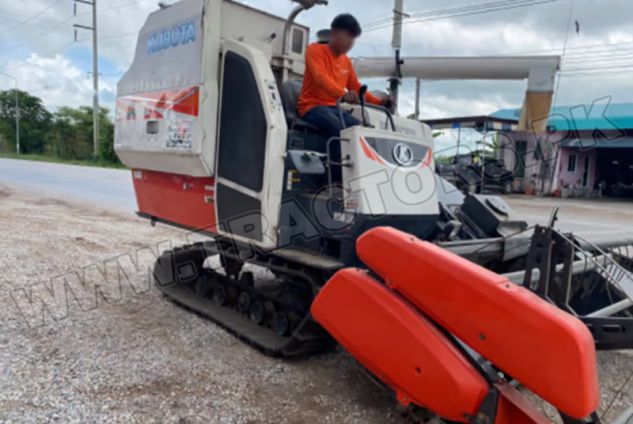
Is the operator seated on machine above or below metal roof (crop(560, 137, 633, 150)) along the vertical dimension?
below

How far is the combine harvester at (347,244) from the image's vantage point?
2326 millimetres

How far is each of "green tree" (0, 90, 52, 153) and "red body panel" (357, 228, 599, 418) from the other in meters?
56.4

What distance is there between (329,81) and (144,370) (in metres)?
2.44

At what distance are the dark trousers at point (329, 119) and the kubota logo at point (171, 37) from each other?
1.09 meters

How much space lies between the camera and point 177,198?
4.81 metres

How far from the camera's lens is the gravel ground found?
3.21 m

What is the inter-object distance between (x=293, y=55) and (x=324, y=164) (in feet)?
5.42

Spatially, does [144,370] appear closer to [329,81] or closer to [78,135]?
[329,81]

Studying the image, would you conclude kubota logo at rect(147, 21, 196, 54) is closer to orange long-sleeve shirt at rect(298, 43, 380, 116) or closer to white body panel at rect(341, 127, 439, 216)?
orange long-sleeve shirt at rect(298, 43, 380, 116)

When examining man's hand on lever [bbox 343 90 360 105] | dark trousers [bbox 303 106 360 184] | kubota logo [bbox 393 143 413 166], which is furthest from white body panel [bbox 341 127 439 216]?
man's hand on lever [bbox 343 90 360 105]

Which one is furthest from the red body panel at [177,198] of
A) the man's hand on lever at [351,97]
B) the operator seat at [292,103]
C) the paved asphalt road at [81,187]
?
the paved asphalt road at [81,187]

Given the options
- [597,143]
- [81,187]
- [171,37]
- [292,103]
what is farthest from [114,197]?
[597,143]

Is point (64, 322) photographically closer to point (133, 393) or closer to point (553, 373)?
point (133, 393)

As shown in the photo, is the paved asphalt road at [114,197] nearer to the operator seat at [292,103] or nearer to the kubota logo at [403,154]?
the operator seat at [292,103]
